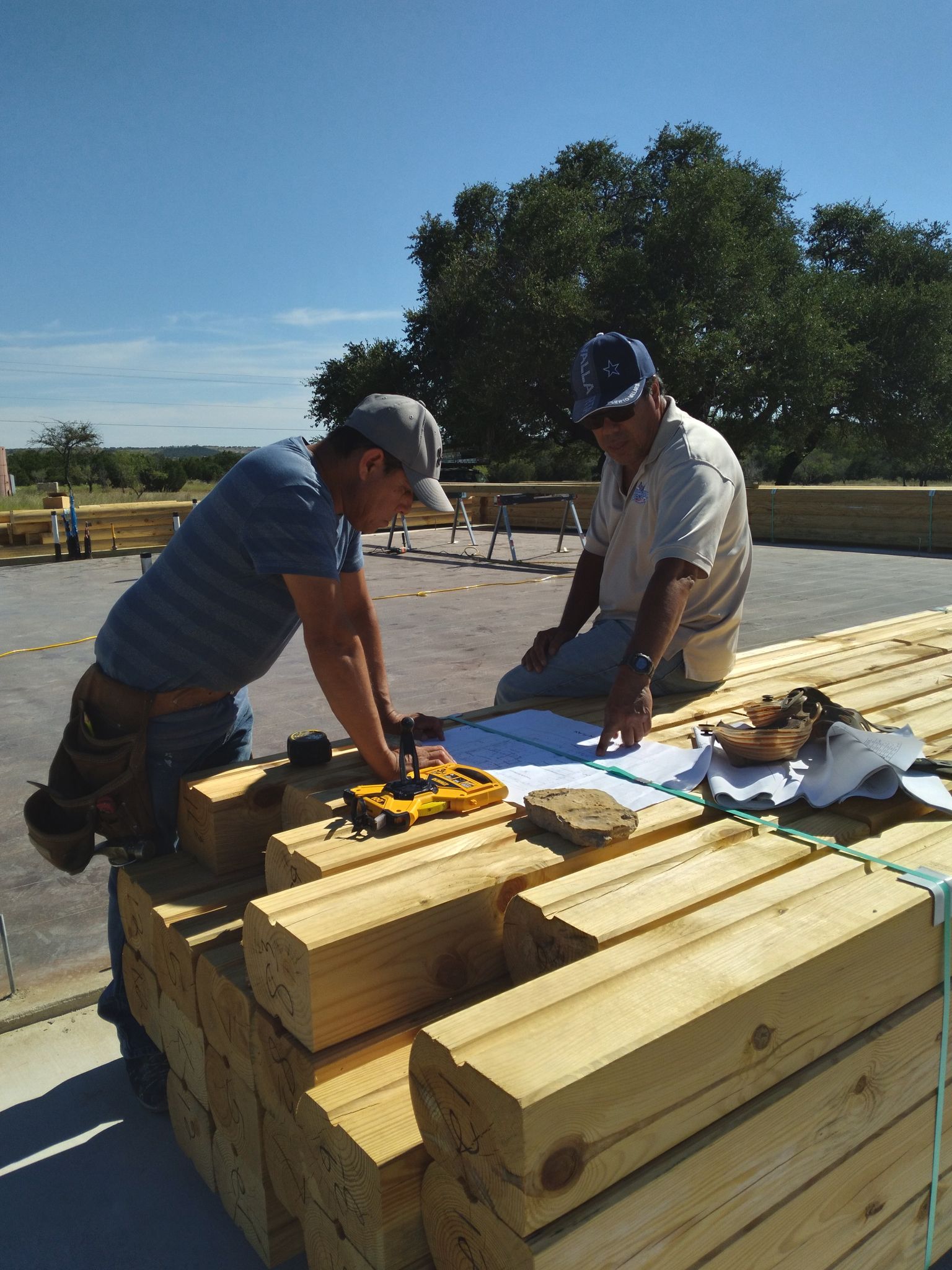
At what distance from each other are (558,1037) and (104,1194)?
Answer: 1636 mm

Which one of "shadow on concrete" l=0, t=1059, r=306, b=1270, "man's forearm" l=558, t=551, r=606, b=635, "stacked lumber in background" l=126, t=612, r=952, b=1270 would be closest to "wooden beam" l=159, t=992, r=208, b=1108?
"stacked lumber in background" l=126, t=612, r=952, b=1270

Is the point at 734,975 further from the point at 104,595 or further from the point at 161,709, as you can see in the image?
the point at 104,595

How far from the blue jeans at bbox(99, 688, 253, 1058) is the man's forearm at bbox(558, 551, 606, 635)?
5.15ft

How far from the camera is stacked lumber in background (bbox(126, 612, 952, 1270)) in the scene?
4.26 feet

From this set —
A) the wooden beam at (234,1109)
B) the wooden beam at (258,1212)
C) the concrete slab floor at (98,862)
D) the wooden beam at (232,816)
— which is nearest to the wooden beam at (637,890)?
the wooden beam at (234,1109)

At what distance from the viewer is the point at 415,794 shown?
223 cm

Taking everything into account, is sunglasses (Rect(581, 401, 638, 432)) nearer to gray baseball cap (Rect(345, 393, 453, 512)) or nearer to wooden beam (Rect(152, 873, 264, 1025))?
gray baseball cap (Rect(345, 393, 453, 512))

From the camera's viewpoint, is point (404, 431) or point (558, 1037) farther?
point (404, 431)

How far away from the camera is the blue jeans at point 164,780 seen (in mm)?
2602

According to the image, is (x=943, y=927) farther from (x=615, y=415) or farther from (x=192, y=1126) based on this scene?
(x=615, y=415)

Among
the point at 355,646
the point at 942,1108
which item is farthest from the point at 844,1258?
the point at 355,646

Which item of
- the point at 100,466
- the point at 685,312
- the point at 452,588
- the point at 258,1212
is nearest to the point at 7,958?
the point at 258,1212

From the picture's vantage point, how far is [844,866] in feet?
6.32

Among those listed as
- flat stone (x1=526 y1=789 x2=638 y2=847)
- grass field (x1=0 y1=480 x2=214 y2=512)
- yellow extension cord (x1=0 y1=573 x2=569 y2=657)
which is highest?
grass field (x1=0 y1=480 x2=214 y2=512)
